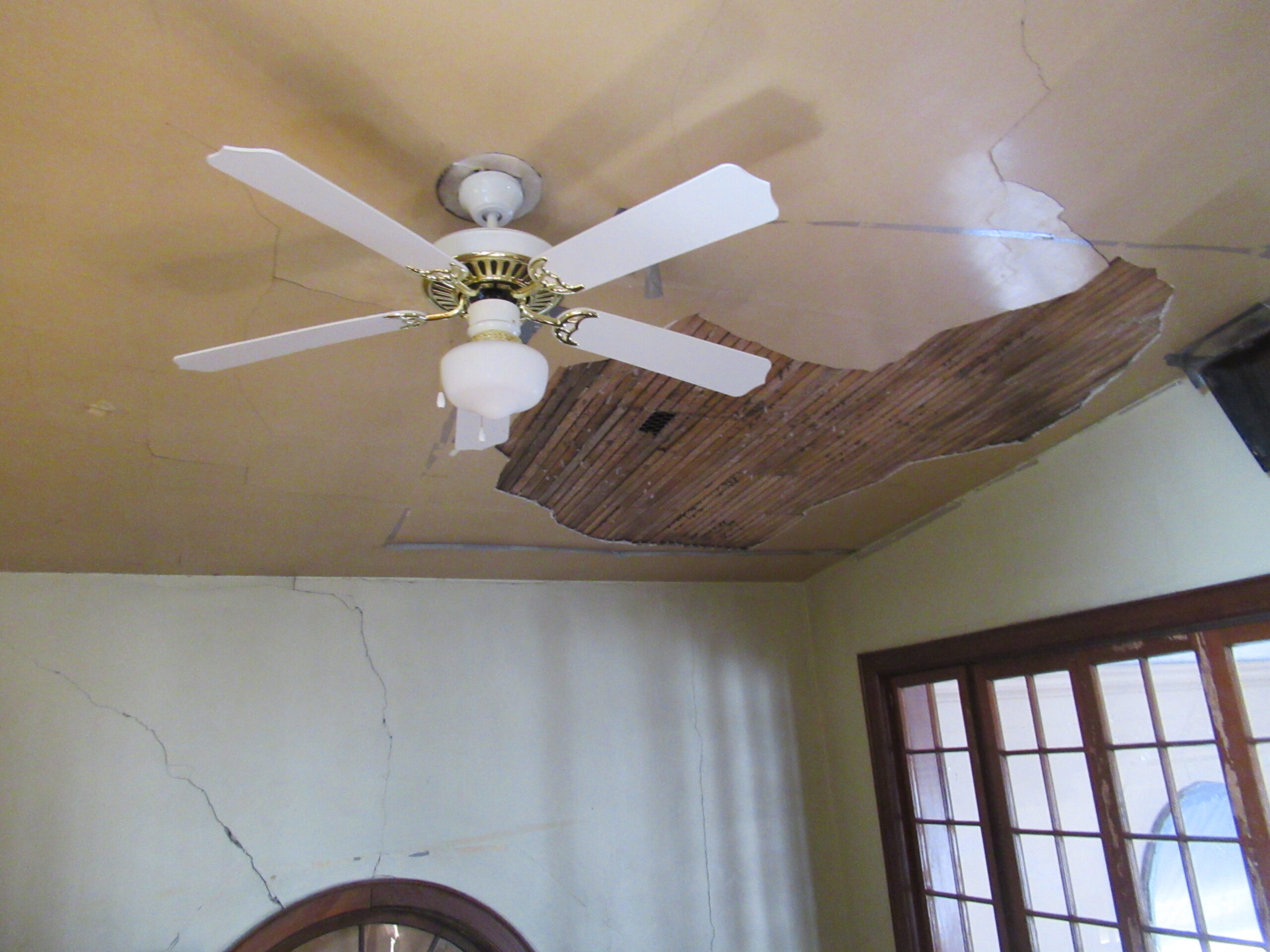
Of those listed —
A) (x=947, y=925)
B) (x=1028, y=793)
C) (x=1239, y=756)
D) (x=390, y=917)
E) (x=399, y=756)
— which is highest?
(x=399, y=756)

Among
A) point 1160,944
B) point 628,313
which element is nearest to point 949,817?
point 1160,944

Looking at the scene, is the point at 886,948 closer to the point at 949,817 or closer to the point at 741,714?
the point at 949,817

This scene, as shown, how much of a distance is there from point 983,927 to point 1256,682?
142cm

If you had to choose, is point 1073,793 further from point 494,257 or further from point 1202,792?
point 494,257

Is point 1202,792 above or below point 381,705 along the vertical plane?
below

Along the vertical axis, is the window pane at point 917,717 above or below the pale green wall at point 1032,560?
below

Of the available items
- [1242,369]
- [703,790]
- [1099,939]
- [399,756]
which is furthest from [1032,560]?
[399,756]

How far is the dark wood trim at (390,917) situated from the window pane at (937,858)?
1.54 metres

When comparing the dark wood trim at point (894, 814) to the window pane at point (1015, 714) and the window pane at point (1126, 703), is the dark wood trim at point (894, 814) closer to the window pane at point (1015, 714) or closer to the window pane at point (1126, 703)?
the window pane at point (1015, 714)

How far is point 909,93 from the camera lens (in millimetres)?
1146

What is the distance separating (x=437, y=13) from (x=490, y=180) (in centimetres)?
26

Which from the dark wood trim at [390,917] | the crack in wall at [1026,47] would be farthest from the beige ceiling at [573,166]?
the dark wood trim at [390,917]

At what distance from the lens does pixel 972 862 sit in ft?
9.73

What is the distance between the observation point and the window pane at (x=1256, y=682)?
2.04m
